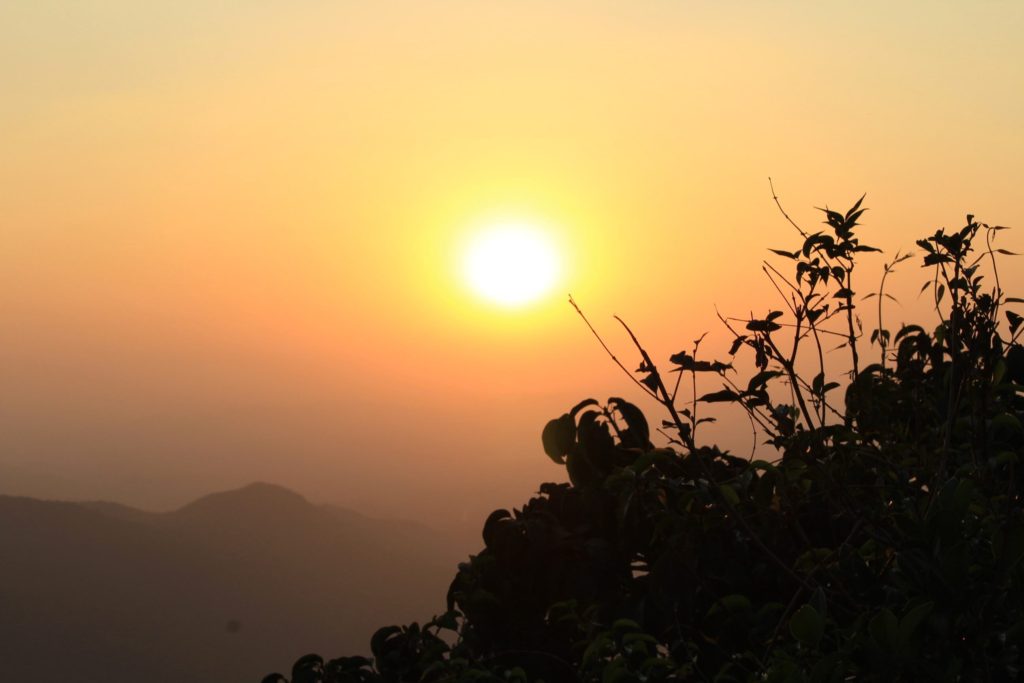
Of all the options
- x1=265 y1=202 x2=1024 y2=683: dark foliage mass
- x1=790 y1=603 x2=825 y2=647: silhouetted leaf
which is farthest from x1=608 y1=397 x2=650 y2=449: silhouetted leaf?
x1=790 y1=603 x2=825 y2=647: silhouetted leaf

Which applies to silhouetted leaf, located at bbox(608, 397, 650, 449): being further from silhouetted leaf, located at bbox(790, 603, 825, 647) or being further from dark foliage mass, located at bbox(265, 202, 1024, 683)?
silhouetted leaf, located at bbox(790, 603, 825, 647)

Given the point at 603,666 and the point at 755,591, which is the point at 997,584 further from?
the point at 755,591

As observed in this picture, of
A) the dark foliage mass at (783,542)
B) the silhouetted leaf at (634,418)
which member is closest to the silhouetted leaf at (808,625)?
the dark foliage mass at (783,542)

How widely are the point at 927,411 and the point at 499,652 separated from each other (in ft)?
9.75

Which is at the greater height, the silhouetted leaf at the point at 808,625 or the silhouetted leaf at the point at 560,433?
the silhouetted leaf at the point at 560,433

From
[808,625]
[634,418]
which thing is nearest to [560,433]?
[634,418]

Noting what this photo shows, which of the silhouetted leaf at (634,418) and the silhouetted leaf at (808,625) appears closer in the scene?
the silhouetted leaf at (808,625)

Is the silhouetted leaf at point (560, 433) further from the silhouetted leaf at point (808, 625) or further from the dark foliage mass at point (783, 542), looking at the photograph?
the silhouetted leaf at point (808, 625)

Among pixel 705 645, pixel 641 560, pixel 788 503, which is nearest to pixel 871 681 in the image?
pixel 788 503

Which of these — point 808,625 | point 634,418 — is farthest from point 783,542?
point 808,625

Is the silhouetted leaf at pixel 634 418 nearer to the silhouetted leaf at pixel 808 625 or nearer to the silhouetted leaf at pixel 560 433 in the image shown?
the silhouetted leaf at pixel 560 433

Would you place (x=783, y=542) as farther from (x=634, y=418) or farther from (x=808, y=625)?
(x=808, y=625)

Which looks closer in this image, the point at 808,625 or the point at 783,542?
the point at 808,625

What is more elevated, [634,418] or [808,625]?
[634,418]
